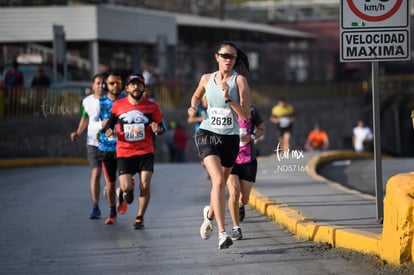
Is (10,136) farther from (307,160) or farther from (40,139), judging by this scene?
(307,160)

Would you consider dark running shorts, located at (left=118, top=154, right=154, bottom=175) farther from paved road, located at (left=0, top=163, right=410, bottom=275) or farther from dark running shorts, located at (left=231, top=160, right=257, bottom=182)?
dark running shorts, located at (left=231, top=160, right=257, bottom=182)

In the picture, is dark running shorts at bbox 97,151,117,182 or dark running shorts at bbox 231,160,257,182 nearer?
dark running shorts at bbox 231,160,257,182

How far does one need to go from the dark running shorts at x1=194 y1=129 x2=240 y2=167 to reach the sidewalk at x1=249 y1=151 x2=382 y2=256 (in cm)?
118

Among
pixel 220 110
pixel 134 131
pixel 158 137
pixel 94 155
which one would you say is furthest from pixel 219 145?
pixel 158 137

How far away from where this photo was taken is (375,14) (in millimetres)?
10336

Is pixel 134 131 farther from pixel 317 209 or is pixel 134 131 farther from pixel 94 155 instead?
pixel 317 209

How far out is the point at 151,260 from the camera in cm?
941

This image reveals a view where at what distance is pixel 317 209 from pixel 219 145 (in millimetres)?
2866

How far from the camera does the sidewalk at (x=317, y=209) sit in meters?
9.66

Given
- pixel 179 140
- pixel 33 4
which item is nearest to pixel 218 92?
pixel 179 140

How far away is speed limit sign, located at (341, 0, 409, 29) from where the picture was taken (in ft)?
33.9

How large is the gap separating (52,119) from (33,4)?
50.8 ft

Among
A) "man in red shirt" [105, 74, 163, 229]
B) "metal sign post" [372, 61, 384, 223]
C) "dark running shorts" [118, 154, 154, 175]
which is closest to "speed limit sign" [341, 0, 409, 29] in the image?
"metal sign post" [372, 61, 384, 223]

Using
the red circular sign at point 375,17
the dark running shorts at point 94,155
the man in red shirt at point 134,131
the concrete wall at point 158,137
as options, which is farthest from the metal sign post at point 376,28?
the concrete wall at point 158,137
